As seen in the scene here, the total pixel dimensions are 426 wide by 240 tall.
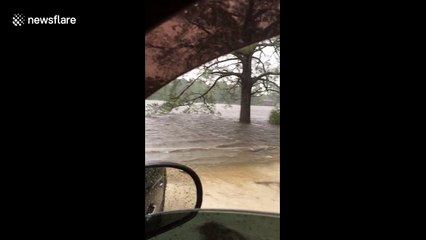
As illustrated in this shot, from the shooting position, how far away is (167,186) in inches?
81.4

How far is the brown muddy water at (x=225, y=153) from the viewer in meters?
3.43

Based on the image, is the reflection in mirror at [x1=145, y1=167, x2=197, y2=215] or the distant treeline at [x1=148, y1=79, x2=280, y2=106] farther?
the distant treeline at [x1=148, y1=79, x2=280, y2=106]

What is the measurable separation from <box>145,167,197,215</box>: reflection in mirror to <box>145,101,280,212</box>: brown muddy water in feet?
3.79

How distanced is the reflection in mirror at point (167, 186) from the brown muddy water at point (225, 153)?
1.15m

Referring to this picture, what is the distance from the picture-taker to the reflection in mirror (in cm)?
151

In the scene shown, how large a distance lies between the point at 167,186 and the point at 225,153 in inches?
84.6
